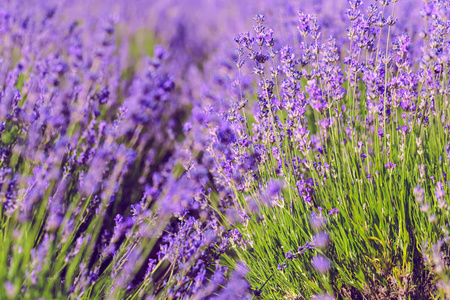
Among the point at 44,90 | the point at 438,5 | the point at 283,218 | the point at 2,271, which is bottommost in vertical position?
the point at 2,271

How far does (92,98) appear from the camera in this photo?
7.85 feet

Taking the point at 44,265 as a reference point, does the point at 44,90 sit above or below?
above

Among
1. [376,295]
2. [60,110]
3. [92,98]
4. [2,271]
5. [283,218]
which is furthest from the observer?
[92,98]

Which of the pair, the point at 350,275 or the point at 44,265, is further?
the point at 350,275

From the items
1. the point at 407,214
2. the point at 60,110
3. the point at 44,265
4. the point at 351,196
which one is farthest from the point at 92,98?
the point at 407,214

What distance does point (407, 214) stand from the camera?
1645mm

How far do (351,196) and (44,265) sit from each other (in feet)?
4.01

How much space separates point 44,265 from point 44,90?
119 cm

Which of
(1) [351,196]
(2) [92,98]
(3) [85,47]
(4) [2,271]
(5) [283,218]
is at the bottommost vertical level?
(4) [2,271]

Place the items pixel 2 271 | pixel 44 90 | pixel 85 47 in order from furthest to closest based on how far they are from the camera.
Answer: pixel 85 47, pixel 44 90, pixel 2 271

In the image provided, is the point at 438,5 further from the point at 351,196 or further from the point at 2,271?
the point at 2,271

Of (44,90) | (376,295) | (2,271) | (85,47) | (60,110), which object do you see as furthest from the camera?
(85,47)

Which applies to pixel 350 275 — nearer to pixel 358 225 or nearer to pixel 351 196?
pixel 358 225

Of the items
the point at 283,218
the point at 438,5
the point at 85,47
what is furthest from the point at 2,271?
the point at 85,47
